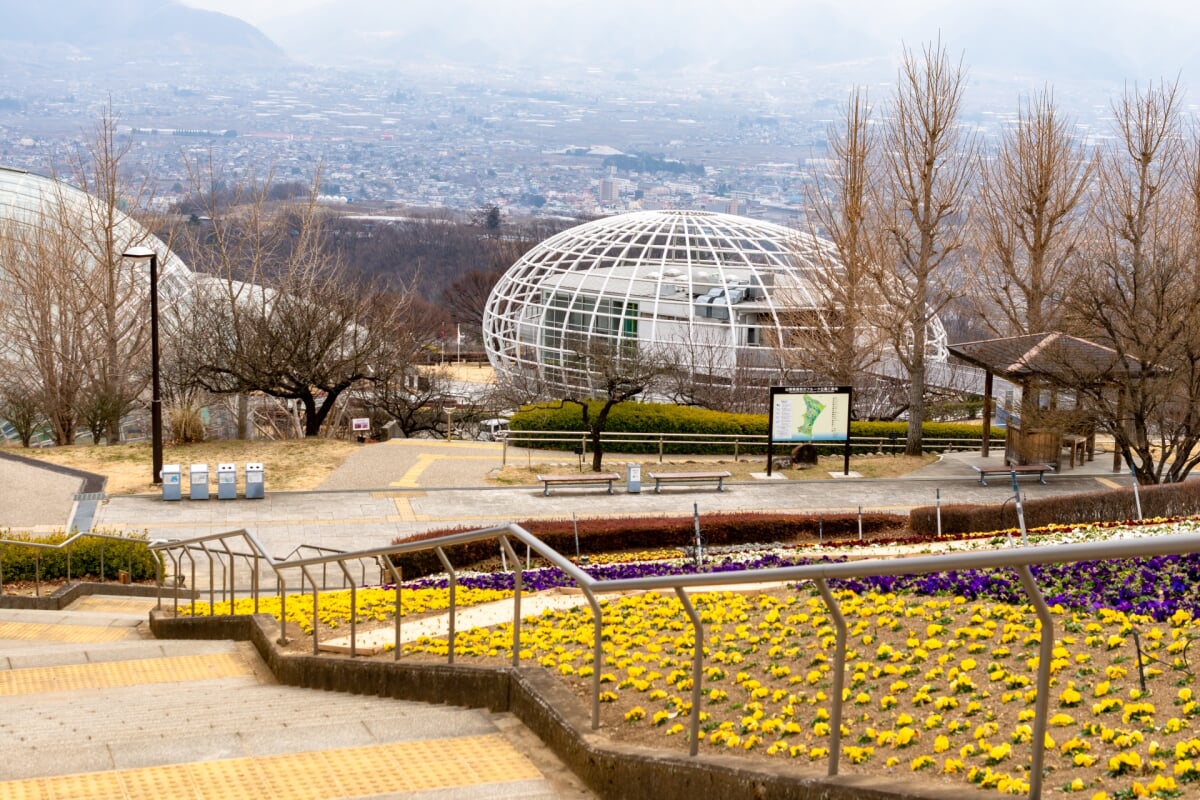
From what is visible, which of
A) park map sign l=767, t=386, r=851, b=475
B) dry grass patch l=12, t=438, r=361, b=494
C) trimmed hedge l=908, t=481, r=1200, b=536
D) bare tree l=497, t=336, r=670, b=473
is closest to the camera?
trimmed hedge l=908, t=481, r=1200, b=536

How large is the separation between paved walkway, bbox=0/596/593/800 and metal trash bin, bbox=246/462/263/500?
1569cm

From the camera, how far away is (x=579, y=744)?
671 centimetres

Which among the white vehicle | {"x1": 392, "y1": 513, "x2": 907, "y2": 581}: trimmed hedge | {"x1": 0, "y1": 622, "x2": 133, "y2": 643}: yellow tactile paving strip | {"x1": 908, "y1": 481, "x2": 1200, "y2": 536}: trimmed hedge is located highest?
{"x1": 908, "y1": 481, "x2": 1200, "y2": 536}: trimmed hedge

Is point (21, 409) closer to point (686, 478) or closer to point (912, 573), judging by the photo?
point (686, 478)

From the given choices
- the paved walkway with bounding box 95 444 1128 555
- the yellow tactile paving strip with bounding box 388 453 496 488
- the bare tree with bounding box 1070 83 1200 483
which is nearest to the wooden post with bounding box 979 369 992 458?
the paved walkway with bounding box 95 444 1128 555

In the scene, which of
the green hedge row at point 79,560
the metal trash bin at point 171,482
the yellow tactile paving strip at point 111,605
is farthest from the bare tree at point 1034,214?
the yellow tactile paving strip at point 111,605

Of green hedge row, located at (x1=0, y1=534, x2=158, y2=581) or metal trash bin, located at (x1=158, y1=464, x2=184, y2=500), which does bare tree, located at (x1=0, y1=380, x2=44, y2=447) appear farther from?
green hedge row, located at (x1=0, y1=534, x2=158, y2=581)

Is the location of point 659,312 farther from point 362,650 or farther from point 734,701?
point 734,701

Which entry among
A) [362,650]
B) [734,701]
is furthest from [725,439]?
[734,701]

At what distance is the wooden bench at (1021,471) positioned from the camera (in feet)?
94.9

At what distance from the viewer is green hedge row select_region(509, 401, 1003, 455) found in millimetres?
34438

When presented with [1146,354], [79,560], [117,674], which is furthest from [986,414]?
[117,674]

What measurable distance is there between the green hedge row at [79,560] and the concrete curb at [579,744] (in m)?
8.21

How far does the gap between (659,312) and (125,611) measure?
30.6m
